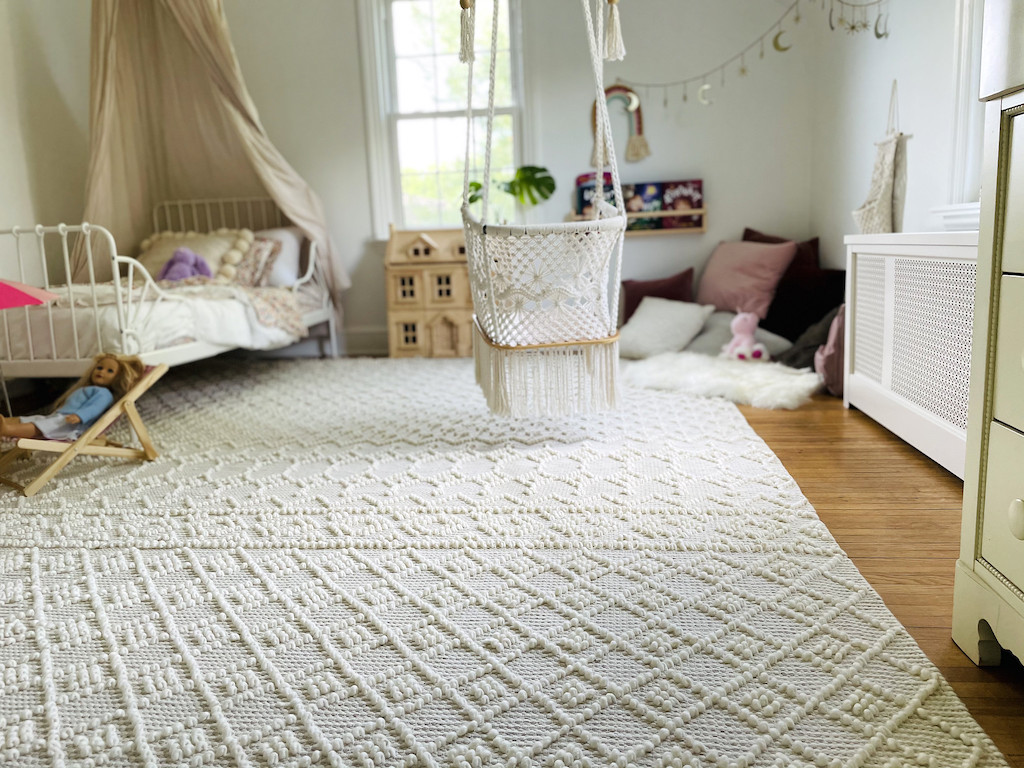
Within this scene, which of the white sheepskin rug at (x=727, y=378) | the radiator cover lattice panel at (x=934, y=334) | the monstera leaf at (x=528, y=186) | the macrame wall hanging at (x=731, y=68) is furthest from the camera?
the monstera leaf at (x=528, y=186)

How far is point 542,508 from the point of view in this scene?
6.44ft

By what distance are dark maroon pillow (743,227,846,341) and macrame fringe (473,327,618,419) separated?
1758 mm

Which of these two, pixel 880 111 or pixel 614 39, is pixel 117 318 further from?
pixel 880 111

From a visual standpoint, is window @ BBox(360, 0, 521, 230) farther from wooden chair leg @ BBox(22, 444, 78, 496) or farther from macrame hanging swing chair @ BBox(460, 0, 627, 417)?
wooden chair leg @ BBox(22, 444, 78, 496)

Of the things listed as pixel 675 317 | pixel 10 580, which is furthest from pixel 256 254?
pixel 10 580

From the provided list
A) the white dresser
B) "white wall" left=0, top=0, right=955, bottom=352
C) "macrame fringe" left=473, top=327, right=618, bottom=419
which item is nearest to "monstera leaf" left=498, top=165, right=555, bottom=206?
"white wall" left=0, top=0, right=955, bottom=352

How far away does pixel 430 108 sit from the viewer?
4777 millimetres

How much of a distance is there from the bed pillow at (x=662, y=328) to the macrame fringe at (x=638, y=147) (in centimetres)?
95

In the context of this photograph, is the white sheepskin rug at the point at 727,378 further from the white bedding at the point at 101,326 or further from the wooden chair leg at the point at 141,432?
the wooden chair leg at the point at 141,432

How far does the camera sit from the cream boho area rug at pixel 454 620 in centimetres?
107

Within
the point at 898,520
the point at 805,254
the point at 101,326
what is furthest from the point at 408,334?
the point at 898,520

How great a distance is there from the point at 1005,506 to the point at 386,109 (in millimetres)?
4365

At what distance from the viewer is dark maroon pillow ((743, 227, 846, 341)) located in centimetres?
387

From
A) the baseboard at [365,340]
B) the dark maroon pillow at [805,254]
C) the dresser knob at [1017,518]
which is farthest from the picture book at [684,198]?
the dresser knob at [1017,518]
